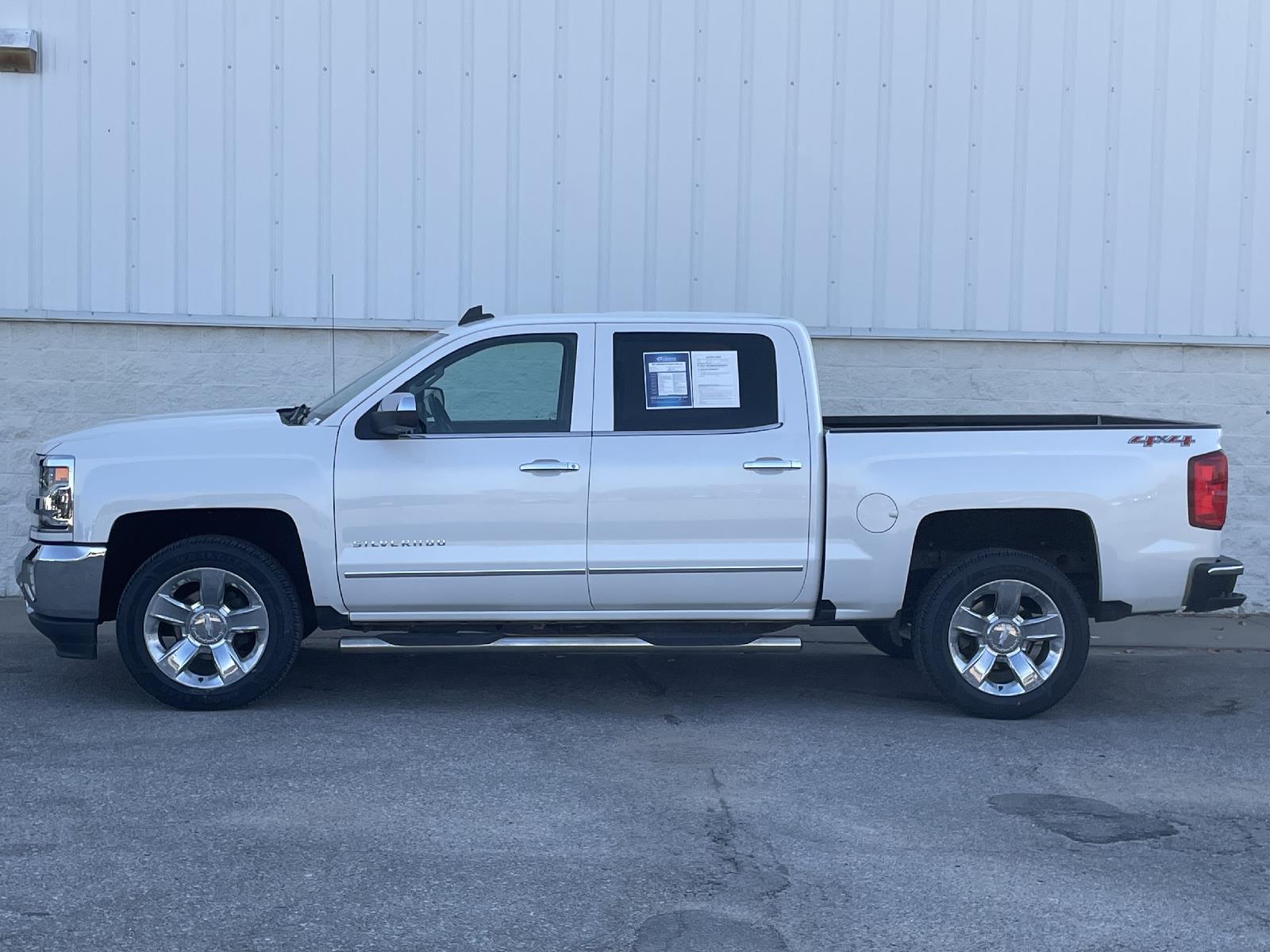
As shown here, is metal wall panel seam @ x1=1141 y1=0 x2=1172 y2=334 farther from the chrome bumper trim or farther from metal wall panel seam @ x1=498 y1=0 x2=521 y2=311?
the chrome bumper trim

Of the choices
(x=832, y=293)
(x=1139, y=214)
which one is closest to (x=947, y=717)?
(x=832, y=293)

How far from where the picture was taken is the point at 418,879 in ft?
15.5

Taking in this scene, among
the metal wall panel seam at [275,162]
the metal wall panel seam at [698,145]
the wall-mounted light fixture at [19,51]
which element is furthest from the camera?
the metal wall panel seam at [698,145]

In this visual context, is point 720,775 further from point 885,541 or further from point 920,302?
point 920,302

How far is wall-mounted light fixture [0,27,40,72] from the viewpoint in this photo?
1030cm

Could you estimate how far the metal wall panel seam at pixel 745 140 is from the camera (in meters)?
10.7

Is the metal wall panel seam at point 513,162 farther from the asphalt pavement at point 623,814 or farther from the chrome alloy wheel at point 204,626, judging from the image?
the chrome alloy wheel at point 204,626

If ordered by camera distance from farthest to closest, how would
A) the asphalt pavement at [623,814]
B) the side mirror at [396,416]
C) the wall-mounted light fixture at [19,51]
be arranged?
the wall-mounted light fixture at [19,51], the side mirror at [396,416], the asphalt pavement at [623,814]

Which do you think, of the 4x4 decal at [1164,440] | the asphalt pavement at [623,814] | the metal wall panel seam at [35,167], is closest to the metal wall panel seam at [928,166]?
the asphalt pavement at [623,814]

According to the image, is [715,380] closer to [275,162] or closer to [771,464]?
[771,464]

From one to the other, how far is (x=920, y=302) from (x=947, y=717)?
4.34 metres

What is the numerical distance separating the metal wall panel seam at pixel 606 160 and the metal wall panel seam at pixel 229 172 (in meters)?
2.65

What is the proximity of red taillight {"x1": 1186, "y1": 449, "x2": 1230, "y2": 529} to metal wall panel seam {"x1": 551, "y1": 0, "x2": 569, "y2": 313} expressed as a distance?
5.06 metres

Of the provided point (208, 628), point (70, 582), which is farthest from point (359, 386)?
point (70, 582)
